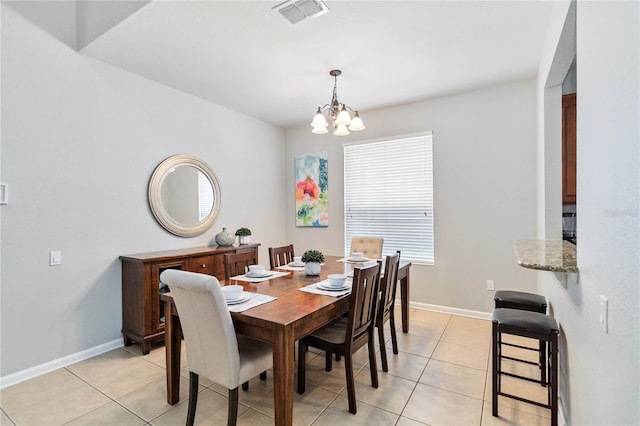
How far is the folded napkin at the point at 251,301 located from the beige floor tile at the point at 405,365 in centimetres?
123

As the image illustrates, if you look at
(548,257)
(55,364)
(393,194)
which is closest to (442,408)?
(548,257)

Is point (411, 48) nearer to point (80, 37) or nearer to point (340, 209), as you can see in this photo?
point (340, 209)

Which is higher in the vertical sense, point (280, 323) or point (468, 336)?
point (280, 323)

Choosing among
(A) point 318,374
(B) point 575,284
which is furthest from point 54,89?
(B) point 575,284

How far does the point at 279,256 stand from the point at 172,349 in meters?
1.41

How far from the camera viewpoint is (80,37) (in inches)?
108

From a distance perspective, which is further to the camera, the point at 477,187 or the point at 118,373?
the point at 477,187

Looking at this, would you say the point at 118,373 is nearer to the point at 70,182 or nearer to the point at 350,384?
the point at 70,182

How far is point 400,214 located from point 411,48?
2093mm

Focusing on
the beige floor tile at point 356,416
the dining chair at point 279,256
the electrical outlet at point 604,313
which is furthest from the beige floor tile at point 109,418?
the electrical outlet at point 604,313

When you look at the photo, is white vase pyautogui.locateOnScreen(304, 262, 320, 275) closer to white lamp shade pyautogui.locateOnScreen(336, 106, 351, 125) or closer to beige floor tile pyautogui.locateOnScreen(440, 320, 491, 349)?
white lamp shade pyautogui.locateOnScreen(336, 106, 351, 125)

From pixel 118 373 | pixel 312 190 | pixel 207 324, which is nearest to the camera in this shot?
pixel 207 324

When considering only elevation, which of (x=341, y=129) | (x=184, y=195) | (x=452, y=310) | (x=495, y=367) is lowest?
(x=452, y=310)

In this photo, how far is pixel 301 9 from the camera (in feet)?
7.20
